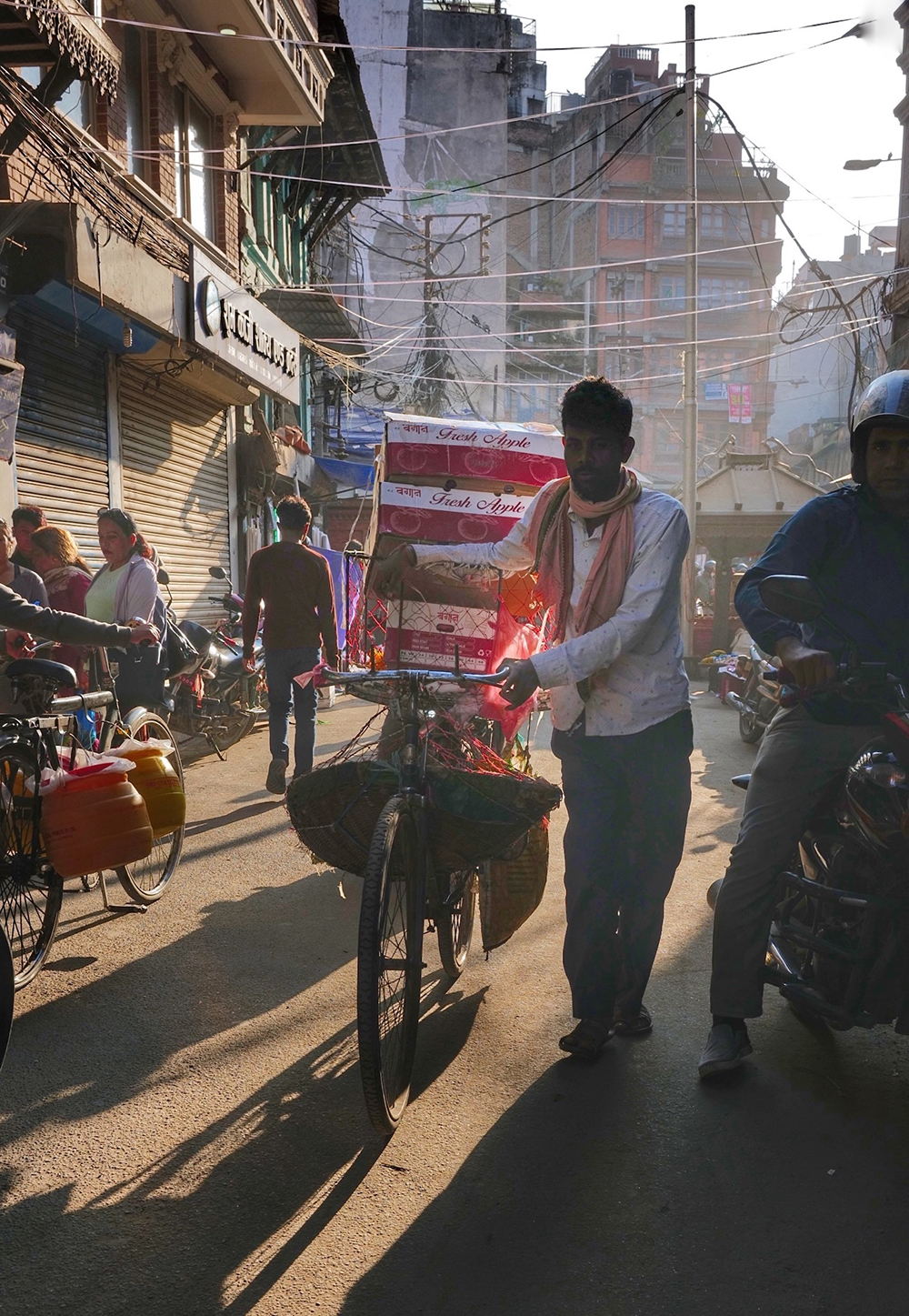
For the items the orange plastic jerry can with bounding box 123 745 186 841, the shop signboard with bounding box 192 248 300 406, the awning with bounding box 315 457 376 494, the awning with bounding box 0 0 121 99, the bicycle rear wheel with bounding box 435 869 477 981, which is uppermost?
the awning with bounding box 0 0 121 99

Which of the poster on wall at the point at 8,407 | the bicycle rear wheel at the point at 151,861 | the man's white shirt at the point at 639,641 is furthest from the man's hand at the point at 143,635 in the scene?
the poster on wall at the point at 8,407

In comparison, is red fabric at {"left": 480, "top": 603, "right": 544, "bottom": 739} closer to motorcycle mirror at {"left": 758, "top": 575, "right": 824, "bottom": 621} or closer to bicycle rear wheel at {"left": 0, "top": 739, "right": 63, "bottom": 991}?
bicycle rear wheel at {"left": 0, "top": 739, "right": 63, "bottom": 991}

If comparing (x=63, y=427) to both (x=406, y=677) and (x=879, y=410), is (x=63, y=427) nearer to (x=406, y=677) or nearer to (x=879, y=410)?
(x=406, y=677)

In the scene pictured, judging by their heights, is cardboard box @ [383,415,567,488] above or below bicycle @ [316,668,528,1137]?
above

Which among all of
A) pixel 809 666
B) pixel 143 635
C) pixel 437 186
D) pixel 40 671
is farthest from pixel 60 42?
pixel 437 186

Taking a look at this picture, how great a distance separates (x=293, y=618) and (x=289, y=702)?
0.62 m

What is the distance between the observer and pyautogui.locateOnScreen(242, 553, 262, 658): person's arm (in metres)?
7.77

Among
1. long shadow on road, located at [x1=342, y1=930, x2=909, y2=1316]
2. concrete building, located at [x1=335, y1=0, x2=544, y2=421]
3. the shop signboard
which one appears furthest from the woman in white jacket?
concrete building, located at [x1=335, y1=0, x2=544, y2=421]

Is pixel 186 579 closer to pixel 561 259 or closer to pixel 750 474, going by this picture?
pixel 750 474

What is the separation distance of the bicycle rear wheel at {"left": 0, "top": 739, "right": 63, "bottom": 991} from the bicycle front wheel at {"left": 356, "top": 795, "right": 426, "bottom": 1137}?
1.50m

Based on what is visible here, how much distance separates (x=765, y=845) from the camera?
3447 mm

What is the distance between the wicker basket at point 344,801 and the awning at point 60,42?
20.9 feet

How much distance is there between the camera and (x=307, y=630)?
7723 millimetres

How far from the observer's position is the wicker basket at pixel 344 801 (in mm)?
3328
